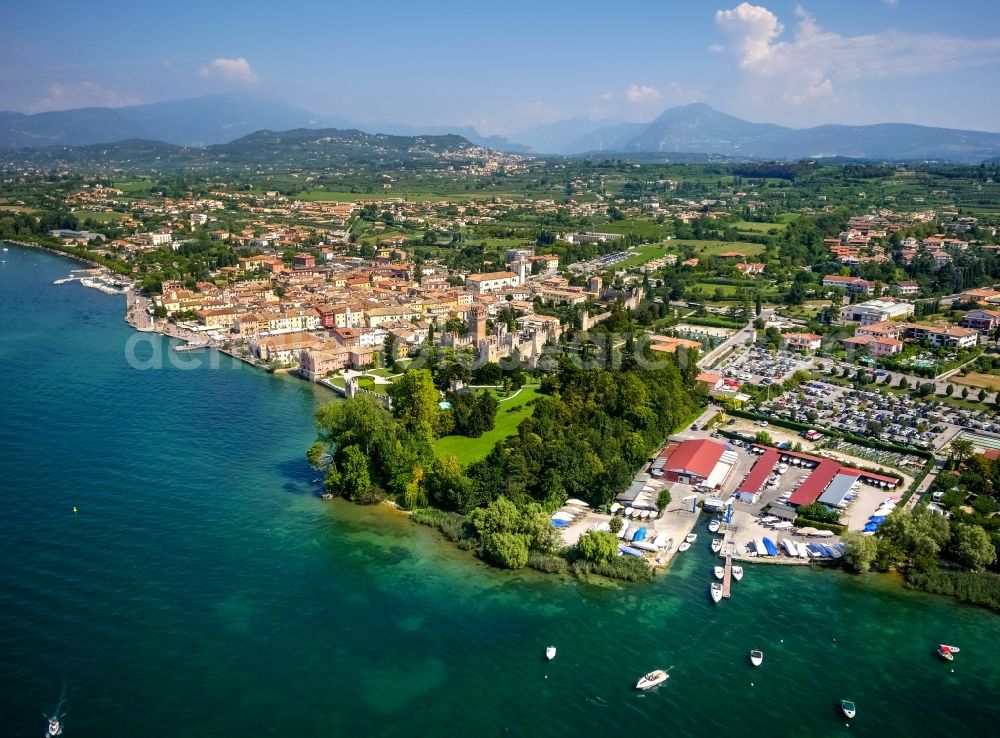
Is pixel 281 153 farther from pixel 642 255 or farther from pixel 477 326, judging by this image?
pixel 477 326

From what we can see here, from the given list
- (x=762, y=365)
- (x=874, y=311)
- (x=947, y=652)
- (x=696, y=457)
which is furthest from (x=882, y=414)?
(x=874, y=311)

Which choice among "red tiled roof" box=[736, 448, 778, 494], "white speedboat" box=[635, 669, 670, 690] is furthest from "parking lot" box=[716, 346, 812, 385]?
"white speedboat" box=[635, 669, 670, 690]

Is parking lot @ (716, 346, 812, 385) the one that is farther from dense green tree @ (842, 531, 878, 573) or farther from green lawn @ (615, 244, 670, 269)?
green lawn @ (615, 244, 670, 269)

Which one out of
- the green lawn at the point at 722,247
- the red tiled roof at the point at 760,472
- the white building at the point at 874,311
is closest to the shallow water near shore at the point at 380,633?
the red tiled roof at the point at 760,472

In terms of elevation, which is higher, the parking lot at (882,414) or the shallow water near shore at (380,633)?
the parking lot at (882,414)

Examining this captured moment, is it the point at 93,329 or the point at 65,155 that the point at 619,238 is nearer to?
the point at 93,329

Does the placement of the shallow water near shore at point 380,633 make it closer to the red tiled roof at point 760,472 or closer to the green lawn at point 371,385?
the red tiled roof at point 760,472
